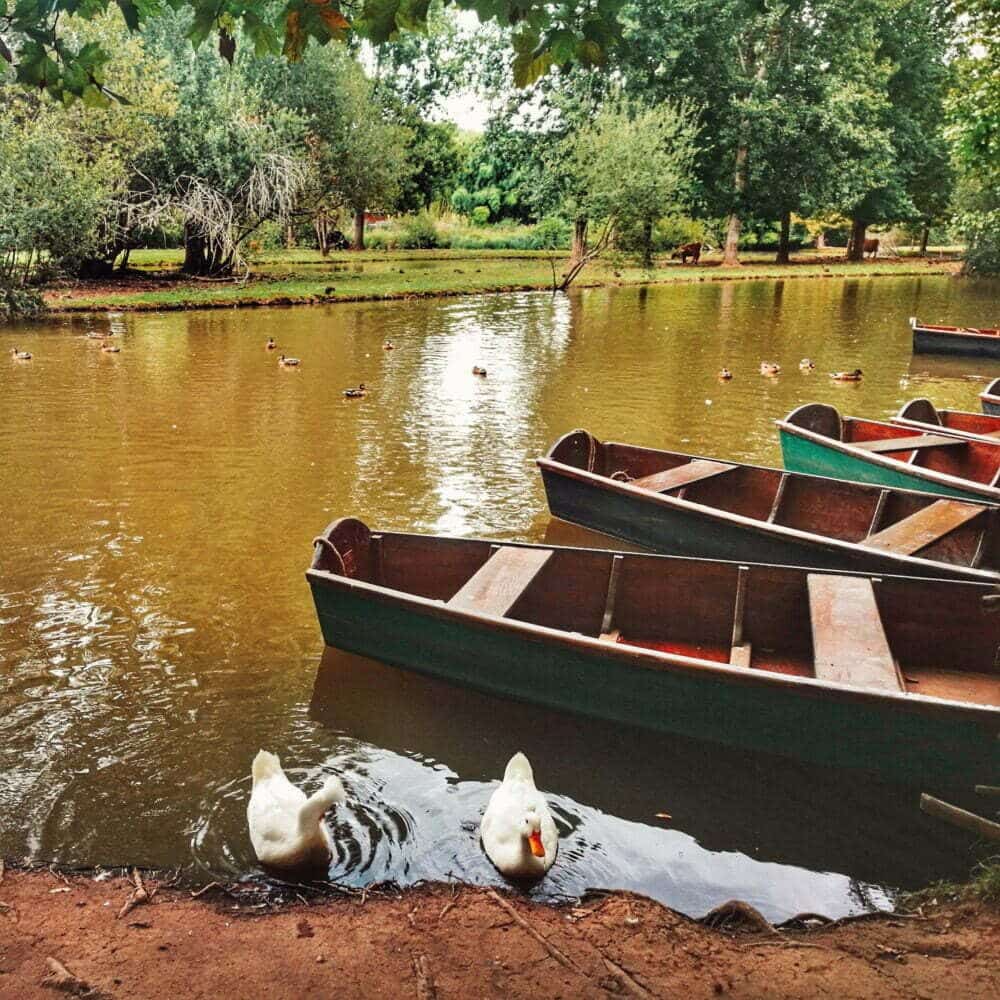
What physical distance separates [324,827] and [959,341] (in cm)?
1896

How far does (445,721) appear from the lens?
6.39m

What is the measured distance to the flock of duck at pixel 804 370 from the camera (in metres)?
17.9

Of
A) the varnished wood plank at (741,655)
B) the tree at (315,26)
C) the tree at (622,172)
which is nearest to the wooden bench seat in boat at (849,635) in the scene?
the varnished wood plank at (741,655)

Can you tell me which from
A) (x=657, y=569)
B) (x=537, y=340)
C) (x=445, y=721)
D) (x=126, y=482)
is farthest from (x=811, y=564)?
(x=537, y=340)

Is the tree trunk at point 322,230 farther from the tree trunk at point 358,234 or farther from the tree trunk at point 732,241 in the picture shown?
the tree trunk at point 732,241

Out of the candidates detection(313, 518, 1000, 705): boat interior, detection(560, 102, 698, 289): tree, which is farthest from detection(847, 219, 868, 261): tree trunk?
detection(313, 518, 1000, 705): boat interior

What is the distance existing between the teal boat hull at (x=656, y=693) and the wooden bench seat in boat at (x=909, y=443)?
537 centimetres

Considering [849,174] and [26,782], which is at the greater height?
[849,174]

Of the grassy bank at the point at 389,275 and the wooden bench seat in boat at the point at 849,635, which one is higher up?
the grassy bank at the point at 389,275

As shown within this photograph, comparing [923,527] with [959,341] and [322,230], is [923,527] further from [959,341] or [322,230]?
[322,230]

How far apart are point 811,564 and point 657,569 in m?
1.51

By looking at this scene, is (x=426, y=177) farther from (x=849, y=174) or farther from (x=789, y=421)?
(x=789, y=421)

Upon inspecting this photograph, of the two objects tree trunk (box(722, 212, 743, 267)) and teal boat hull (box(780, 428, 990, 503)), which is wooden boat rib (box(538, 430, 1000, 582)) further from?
tree trunk (box(722, 212, 743, 267))

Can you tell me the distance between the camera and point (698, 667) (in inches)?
212
